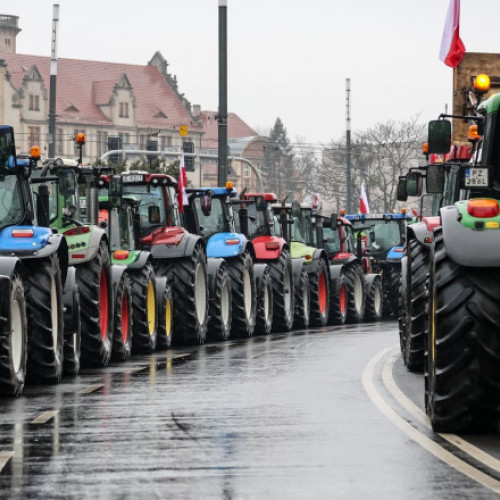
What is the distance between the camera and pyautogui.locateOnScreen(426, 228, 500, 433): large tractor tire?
1129cm

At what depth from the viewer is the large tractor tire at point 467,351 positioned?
1129 cm

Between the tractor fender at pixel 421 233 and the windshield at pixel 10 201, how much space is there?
4177 mm

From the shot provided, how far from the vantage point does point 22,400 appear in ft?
49.3

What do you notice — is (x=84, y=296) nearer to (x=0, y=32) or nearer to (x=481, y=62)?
(x=481, y=62)

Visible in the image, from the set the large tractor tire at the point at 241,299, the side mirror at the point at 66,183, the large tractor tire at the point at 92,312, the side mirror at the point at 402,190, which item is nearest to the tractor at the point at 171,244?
the large tractor tire at the point at 241,299

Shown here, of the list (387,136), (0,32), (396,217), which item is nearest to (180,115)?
(0,32)

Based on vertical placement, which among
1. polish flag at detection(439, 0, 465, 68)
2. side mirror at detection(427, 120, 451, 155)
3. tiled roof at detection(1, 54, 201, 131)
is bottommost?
side mirror at detection(427, 120, 451, 155)

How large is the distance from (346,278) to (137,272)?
15.3m

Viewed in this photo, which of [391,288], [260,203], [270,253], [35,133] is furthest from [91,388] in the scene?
[35,133]

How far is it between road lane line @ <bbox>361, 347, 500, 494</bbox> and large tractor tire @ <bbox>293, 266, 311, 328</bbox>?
1799cm

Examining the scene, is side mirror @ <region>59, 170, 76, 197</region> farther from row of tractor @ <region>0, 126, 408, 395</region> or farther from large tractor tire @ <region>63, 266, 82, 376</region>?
large tractor tire @ <region>63, 266, 82, 376</region>

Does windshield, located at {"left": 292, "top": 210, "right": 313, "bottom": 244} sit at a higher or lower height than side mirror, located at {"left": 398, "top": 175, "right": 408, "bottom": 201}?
lower

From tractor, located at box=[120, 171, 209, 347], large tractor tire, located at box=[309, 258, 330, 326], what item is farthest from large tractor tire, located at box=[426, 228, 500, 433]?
large tractor tire, located at box=[309, 258, 330, 326]

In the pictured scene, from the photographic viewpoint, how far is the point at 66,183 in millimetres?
18609
